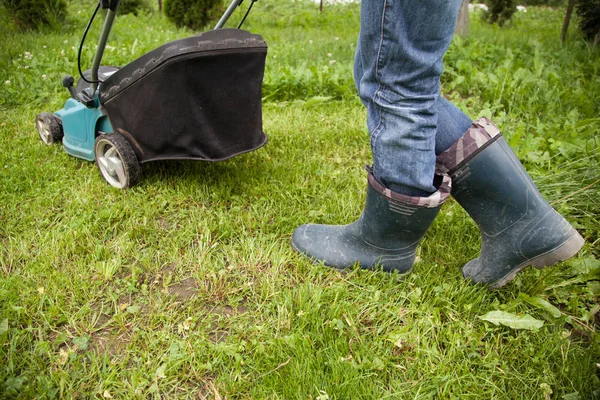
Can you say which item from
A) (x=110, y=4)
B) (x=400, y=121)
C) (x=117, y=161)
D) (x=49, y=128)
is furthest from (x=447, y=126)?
(x=49, y=128)

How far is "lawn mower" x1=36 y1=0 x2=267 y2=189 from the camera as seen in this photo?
5.19 ft

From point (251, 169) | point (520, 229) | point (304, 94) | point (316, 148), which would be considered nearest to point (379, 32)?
point (520, 229)

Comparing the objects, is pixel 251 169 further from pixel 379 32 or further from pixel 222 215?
pixel 379 32

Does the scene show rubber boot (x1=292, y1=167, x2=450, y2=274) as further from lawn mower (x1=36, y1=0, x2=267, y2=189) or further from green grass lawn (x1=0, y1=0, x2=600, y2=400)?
lawn mower (x1=36, y1=0, x2=267, y2=189)

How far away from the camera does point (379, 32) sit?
3.36 feet

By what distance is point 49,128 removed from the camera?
7.79 feet

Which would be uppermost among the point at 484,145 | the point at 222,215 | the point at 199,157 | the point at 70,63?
the point at 484,145

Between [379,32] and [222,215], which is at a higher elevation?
[379,32]

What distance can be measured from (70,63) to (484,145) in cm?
334

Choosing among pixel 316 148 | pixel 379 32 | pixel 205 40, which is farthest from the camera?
pixel 316 148

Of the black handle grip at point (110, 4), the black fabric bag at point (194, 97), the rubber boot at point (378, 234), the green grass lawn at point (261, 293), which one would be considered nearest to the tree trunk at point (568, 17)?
the green grass lawn at point (261, 293)

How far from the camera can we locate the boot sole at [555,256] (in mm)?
1242

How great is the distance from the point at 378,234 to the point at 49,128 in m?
1.88

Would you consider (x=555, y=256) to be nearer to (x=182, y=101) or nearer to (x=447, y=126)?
(x=447, y=126)
